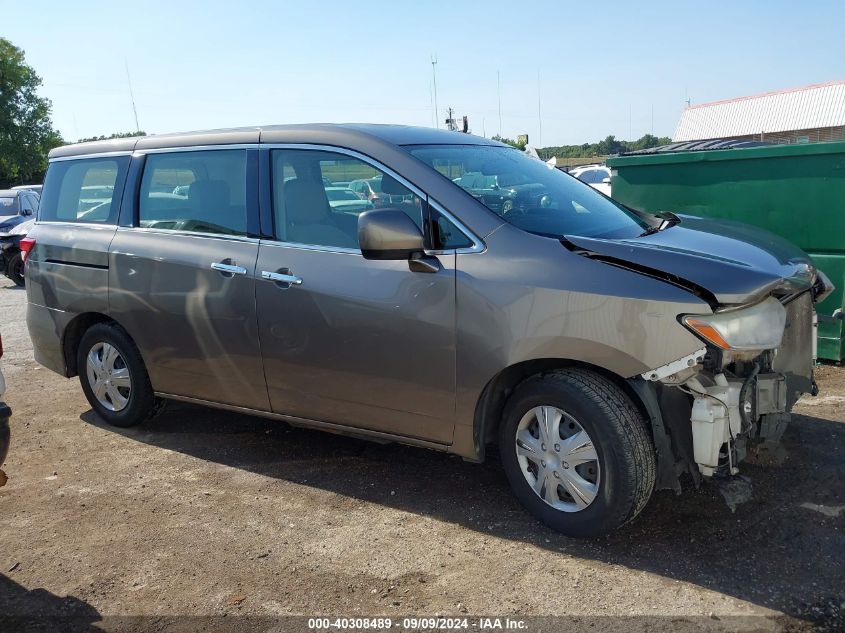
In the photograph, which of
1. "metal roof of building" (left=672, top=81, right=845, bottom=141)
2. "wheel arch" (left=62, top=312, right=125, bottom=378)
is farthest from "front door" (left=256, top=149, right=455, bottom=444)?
"metal roof of building" (left=672, top=81, right=845, bottom=141)

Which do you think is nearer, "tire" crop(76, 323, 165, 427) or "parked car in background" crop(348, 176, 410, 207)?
"parked car in background" crop(348, 176, 410, 207)

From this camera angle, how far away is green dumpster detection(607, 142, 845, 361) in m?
5.85

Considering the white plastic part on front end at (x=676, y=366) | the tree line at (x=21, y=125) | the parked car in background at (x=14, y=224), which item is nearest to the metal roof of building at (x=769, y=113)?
the tree line at (x=21, y=125)

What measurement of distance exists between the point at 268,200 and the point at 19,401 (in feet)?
11.1

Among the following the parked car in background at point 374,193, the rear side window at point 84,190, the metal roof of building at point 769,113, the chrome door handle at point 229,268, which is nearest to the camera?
the parked car in background at point 374,193

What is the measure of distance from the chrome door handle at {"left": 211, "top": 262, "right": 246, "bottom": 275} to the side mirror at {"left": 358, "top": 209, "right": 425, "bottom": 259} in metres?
0.94

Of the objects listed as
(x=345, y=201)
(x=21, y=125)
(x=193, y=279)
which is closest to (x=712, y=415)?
(x=345, y=201)

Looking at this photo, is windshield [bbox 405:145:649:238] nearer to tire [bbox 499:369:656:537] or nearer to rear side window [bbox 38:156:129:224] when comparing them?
tire [bbox 499:369:656:537]

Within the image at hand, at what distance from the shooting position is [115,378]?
204 inches

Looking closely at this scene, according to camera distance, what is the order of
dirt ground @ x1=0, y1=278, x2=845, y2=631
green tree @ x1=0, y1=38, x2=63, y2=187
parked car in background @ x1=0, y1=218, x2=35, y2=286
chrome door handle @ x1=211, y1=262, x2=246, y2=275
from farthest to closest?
1. green tree @ x1=0, y1=38, x2=63, y2=187
2. parked car in background @ x1=0, y1=218, x2=35, y2=286
3. chrome door handle @ x1=211, y1=262, x2=246, y2=275
4. dirt ground @ x1=0, y1=278, x2=845, y2=631

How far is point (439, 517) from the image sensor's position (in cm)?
385

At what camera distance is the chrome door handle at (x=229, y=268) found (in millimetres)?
4230

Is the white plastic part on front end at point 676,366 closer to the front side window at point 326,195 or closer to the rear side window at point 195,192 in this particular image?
the front side window at point 326,195

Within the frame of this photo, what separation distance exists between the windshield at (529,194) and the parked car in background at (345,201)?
37cm
